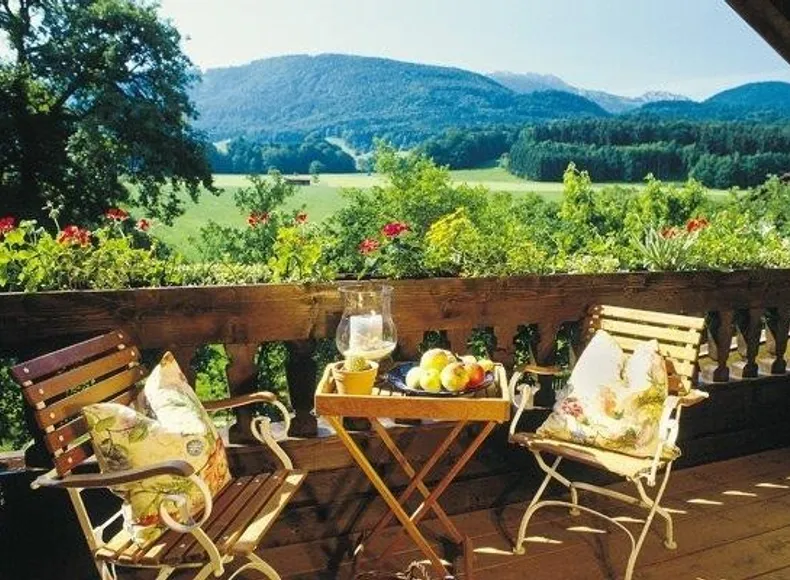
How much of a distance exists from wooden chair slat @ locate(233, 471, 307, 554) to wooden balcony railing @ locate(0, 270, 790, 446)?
1.61 feet

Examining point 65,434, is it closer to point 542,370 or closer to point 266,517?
point 266,517

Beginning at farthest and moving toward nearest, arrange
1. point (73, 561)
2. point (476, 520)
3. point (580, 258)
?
point (580, 258) → point (476, 520) → point (73, 561)

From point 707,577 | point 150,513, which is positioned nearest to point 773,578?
point 707,577

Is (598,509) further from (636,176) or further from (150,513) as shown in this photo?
(636,176)

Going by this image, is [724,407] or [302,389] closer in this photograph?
[302,389]

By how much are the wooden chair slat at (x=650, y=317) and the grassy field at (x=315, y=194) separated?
23656 millimetres

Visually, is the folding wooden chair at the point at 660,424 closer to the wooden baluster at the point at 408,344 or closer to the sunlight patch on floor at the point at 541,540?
the sunlight patch on floor at the point at 541,540

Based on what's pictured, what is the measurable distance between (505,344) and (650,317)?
2.06ft

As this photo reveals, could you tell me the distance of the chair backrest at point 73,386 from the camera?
186cm

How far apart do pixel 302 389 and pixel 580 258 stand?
1520 millimetres

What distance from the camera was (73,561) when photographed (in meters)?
2.46

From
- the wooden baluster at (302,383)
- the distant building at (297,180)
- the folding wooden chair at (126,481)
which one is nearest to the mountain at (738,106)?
the distant building at (297,180)

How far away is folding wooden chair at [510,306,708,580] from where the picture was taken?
2.47 m

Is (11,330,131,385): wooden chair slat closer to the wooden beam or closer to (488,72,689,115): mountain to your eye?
the wooden beam
